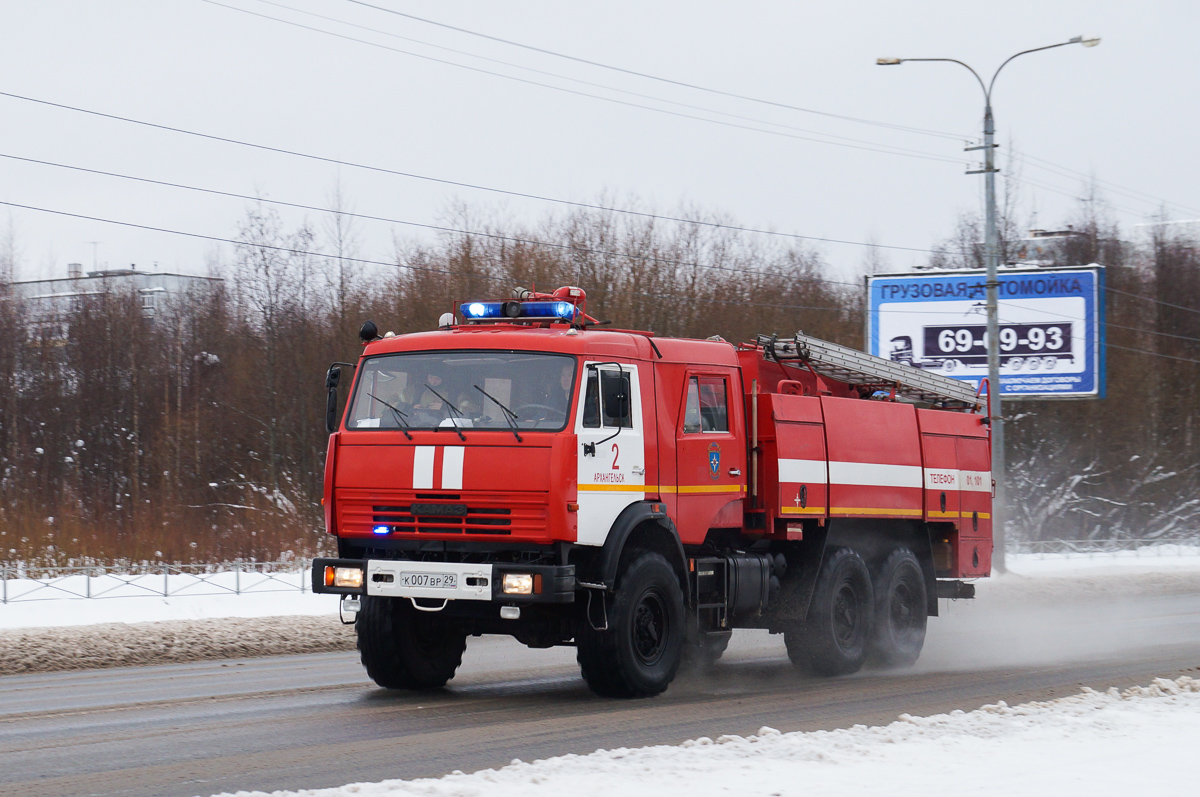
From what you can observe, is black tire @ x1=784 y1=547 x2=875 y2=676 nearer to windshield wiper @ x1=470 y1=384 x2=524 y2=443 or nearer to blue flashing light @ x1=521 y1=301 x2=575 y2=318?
blue flashing light @ x1=521 y1=301 x2=575 y2=318

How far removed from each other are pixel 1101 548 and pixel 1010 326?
6622mm

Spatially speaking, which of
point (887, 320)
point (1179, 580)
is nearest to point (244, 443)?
point (887, 320)

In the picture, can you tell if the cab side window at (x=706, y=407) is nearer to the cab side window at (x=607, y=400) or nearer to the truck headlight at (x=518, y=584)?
the cab side window at (x=607, y=400)

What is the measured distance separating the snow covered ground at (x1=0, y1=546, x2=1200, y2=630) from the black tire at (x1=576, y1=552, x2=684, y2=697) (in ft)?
27.1

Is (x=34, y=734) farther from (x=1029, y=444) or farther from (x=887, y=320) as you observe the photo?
(x=1029, y=444)

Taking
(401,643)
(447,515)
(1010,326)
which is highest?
(1010,326)

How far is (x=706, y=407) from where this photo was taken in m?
12.4

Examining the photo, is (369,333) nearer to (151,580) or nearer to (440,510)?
(440,510)

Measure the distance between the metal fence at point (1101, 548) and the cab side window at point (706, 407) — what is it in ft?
82.5

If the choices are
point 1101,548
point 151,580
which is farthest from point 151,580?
point 1101,548

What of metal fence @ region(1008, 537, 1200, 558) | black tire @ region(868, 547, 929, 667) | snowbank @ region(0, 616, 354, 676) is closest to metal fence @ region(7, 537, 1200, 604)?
snowbank @ region(0, 616, 354, 676)

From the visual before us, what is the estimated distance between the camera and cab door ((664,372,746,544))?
11914 millimetres

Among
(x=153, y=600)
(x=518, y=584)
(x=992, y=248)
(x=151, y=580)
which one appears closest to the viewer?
(x=518, y=584)

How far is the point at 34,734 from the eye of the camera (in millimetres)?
8914
